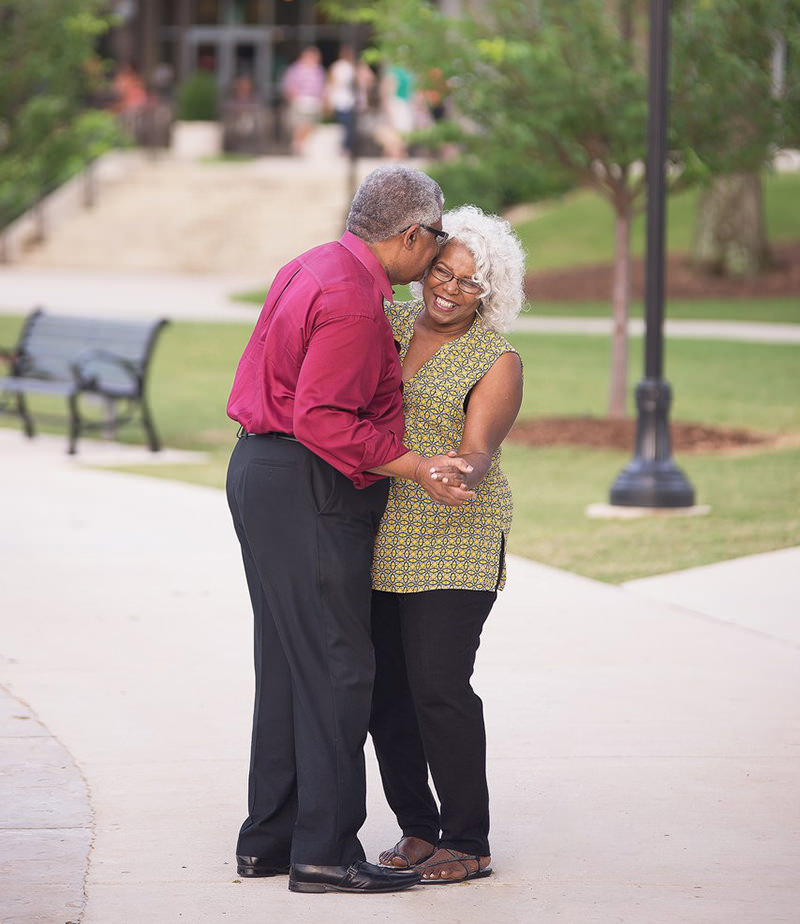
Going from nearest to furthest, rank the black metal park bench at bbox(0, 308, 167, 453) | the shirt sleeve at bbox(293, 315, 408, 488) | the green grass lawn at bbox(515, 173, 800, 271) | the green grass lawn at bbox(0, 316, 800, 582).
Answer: the shirt sleeve at bbox(293, 315, 408, 488) → the green grass lawn at bbox(0, 316, 800, 582) → the black metal park bench at bbox(0, 308, 167, 453) → the green grass lawn at bbox(515, 173, 800, 271)

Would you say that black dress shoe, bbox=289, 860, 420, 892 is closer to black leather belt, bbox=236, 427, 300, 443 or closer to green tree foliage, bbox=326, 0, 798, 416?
black leather belt, bbox=236, 427, 300, 443

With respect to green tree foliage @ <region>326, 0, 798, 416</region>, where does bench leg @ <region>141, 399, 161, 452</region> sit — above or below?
below

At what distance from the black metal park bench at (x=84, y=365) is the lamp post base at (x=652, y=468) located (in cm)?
405

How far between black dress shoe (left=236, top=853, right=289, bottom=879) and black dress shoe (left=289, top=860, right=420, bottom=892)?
0.35ft

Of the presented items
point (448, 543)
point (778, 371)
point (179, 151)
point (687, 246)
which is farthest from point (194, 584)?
point (179, 151)

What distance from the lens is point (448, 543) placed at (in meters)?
4.44

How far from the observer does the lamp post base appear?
10336 mm

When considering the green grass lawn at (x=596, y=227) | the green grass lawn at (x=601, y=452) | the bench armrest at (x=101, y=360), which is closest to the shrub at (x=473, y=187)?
the green grass lawn at (x=596, y=227)

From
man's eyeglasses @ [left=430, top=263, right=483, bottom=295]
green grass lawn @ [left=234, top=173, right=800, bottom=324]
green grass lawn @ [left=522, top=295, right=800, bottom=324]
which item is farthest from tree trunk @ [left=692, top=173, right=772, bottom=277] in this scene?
man's eyeglasses @ [left=430, top=263, right=483, bottom=295]

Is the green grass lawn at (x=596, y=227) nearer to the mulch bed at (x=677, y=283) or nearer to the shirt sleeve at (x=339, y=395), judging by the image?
the mulch bed at (x=677, y=283)

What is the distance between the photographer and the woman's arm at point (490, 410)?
14.5 feet

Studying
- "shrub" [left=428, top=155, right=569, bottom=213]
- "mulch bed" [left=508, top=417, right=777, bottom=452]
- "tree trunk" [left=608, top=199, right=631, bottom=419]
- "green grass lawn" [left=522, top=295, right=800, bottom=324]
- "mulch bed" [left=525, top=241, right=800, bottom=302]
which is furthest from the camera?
"shrub" [left=428, top=155, right=569, bottom=213]

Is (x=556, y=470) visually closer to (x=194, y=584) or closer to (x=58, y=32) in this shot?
(x=194, y=584)

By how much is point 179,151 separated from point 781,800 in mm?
42827
